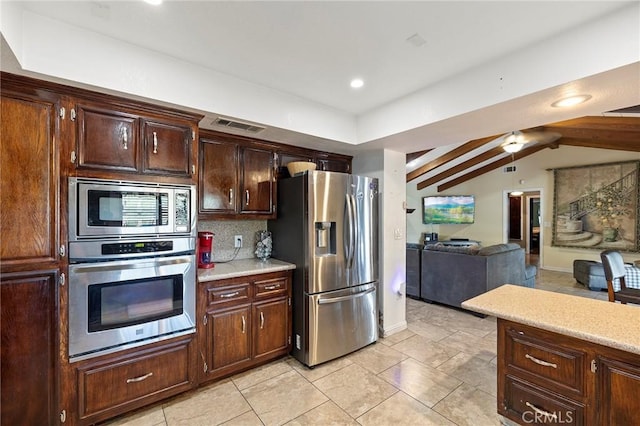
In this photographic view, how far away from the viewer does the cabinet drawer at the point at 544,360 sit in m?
1.58

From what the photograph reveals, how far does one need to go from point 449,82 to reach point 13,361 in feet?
11.7

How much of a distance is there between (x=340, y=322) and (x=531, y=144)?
23.8ft

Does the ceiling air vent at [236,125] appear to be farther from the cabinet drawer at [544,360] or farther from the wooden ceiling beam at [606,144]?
the wooden ceiling beam at [606,144]

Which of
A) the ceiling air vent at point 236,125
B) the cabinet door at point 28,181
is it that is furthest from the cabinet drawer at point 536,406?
the cabinet door at point 28,181

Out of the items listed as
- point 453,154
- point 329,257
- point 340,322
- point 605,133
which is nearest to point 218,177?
point 329,257

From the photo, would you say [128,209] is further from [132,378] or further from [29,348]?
[132,378]

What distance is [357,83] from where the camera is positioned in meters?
2.46

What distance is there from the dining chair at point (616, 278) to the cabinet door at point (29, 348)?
17.4 feet

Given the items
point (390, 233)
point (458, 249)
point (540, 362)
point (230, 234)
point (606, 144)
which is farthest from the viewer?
point (606, 144)

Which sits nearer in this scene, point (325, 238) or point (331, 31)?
point (331, 31)

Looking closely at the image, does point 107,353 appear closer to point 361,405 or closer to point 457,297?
point 361,405

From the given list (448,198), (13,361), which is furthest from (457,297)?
(448,198)

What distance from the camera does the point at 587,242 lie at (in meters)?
6.68

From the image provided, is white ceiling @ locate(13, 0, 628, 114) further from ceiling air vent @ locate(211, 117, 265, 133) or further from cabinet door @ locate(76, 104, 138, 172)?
cabinet door @ locate(76, 104, 138, 172)
